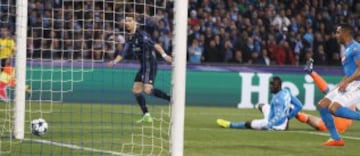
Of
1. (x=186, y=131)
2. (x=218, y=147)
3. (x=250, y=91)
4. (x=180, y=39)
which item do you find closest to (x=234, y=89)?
(x=250, y=91)

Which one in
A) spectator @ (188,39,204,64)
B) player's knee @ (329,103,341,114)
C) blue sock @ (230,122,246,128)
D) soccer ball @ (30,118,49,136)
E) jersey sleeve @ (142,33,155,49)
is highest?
jersey sleeve @ (142,33,155,49)

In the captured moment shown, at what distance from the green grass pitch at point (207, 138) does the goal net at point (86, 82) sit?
0.03 meters

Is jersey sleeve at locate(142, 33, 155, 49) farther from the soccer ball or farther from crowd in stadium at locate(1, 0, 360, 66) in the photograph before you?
crowd in stadium at locate(1, 0, 360, 66)

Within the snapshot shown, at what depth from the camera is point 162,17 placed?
2148cm

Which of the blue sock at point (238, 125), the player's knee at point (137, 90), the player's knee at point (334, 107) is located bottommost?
the blue sock at point (238, 125)

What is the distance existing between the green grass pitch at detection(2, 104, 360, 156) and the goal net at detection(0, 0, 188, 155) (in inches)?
1.3

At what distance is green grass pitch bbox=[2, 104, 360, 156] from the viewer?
11.8m

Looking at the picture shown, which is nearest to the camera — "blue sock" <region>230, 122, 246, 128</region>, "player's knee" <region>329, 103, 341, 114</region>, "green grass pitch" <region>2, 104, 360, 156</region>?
"green grass pitch" <region>2, 104, 360, 156</region>

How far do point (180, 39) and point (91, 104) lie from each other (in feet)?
41.8

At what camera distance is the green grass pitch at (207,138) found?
11.8 metres

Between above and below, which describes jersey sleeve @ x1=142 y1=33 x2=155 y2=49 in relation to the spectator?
above

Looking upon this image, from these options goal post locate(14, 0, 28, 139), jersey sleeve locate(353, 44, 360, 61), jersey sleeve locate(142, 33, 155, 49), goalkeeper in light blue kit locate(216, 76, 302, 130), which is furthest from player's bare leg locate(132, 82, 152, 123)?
jersey sleeve locate(353, 44, 360, 61)

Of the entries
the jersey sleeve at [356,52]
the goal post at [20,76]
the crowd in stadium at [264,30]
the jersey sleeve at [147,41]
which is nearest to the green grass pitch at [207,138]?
the goal post at [20,76]

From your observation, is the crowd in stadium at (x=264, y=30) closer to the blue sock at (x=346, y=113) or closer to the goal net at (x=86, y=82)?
the goal net at (x=86, y=82)
